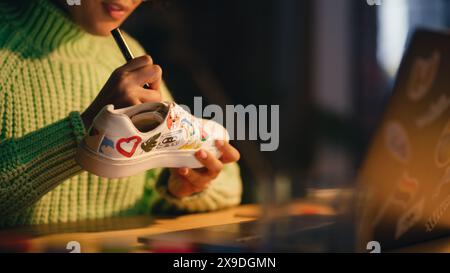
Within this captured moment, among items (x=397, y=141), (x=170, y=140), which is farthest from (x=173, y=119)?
(x=397, y=141)

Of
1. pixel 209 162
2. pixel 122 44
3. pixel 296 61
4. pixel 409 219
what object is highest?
pixel 296 61

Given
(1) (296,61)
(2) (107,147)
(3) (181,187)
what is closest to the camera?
(2) (107,147)

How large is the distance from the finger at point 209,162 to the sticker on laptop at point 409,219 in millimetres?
230

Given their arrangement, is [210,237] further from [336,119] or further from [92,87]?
[336,119]

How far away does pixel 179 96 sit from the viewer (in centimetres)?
84

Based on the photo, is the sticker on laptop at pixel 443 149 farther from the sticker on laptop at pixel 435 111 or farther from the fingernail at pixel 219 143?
the fingernail at pixel 219 143

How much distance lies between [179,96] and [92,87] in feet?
0.41

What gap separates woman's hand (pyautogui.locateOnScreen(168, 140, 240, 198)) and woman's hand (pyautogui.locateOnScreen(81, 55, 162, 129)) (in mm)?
105

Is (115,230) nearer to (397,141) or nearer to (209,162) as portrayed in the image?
(209,162)

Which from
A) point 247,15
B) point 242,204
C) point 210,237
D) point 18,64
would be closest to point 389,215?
point 210,237

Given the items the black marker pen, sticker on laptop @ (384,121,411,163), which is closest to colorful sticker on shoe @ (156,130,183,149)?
the black marker pen

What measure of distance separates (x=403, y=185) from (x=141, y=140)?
274mm

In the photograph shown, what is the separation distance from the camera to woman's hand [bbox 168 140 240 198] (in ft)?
2.46

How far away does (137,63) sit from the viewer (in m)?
0.68
